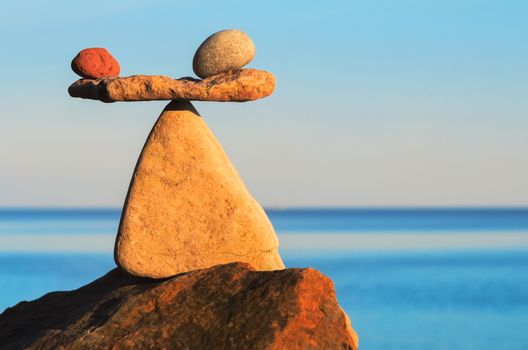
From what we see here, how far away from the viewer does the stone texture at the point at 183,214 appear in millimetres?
10805

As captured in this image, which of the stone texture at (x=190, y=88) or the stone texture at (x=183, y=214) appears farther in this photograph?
the stone texture at (x=183, y=214)

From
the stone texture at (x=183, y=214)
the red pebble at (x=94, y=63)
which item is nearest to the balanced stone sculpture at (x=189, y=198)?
the stone texture at (x=183, y=214)

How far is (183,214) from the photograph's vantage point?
35.6ft

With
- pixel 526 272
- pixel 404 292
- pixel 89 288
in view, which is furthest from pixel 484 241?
pixel 89 288

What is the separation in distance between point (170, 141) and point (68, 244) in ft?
138

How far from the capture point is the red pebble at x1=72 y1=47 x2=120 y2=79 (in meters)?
11.3

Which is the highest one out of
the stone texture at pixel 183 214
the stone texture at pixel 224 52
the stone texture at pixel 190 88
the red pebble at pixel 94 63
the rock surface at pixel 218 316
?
the red pebble at pixel 94 63

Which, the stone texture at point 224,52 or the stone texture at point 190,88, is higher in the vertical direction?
the stone texture at point 224,52

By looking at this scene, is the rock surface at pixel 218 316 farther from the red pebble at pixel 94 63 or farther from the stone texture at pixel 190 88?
the red pebble at pixel 94 63

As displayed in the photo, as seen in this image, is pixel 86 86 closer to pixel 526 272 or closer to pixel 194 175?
pixel 194 175

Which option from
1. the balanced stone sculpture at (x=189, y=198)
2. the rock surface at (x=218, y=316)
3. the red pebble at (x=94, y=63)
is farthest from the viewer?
the red pebble at (x=94, y=63)

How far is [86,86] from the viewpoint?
36.7ft

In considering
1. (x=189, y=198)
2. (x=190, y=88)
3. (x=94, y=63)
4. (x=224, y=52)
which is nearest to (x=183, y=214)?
(x=189, y=198)

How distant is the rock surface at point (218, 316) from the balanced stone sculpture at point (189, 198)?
418 mm
